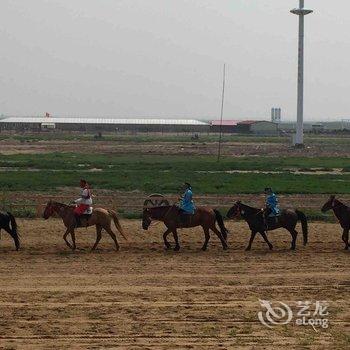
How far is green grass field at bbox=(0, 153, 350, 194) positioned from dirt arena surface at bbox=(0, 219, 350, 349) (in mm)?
14556

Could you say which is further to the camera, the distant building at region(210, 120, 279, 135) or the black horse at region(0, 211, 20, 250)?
the distant building at region(210, 120, 279, 135)

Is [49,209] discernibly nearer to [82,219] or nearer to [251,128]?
[82,219]

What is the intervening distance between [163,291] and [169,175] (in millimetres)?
29761

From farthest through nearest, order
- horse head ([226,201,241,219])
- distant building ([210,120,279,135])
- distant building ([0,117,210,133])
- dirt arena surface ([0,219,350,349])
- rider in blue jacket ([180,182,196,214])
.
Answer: distant building ([0,117,210,133]) < distant building ([210,120,279,135]) < horse head ([226,201,241,219]) < rider in blue jacket ([180,182,196,214]) < dirt arena surface ([0,219,350,349])

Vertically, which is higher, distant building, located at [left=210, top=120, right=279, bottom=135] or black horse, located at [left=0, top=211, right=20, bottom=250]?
distant building, located at [left=210, top=120, right=279, bottom=135]

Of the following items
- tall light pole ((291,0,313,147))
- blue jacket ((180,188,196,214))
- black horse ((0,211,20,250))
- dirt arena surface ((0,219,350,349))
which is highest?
tall light pole ((291,0,313,147))

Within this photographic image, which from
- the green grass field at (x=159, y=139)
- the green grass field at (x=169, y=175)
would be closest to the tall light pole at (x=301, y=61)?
the green grass field at (x=169, y=175)

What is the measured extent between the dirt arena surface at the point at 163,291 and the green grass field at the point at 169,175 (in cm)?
1456

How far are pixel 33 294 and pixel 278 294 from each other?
458cm

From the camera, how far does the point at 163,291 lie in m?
13.5

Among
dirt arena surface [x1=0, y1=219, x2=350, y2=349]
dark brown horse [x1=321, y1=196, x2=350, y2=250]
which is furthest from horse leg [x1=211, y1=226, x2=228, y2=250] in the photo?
dark brown horse [x1=321, y1=196, x2=350, y2=250]

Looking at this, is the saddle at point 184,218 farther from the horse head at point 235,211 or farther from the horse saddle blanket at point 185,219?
the horse head at point 235,211

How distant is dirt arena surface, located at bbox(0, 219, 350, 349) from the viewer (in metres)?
10.2

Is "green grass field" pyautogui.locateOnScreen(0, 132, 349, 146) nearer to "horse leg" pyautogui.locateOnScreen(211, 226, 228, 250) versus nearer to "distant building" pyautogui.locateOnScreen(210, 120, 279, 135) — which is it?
"distant building" pyautogui.locateOnScreen(210, 120, 279, 135)
